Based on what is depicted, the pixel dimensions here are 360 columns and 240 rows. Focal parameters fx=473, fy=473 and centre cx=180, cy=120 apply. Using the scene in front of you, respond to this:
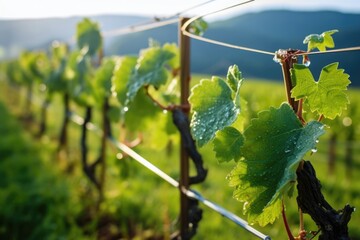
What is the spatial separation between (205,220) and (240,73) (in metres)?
2.54

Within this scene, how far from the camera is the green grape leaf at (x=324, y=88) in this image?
1.38 m

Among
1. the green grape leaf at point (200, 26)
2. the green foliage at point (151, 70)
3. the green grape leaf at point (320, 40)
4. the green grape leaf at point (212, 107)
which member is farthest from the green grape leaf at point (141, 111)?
the green grape leaf at point (320, 40)

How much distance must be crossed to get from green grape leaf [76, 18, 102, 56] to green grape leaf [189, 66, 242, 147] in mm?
2224

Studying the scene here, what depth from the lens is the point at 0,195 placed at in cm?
417

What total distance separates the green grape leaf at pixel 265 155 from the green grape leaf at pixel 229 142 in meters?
0.17

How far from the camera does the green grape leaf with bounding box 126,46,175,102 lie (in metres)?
2.35

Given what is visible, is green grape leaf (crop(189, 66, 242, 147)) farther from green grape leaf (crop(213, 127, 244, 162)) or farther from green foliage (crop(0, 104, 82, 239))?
green foliage (crop(0, 104, 82, 239))

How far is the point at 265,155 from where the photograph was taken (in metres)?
1.37

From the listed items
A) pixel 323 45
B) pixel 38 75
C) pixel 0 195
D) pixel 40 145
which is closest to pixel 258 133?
pixel 323 45

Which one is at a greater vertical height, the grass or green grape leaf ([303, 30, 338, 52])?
green grape leaf ([303, 30, 338, 52])

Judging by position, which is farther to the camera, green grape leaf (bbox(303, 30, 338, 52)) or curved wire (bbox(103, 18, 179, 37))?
curved wire (bbox(103, 18, 179, 37))

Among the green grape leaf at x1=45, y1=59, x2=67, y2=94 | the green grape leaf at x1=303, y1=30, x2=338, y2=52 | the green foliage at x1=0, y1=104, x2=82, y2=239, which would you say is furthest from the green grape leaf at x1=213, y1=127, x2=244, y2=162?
the green grape leaf at x1=45, y1=59, x2=67, y2=94

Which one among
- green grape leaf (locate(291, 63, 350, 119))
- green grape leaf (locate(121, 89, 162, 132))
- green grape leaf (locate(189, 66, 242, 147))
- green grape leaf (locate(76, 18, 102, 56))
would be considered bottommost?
green grape leaf (locate(121, 89, 162, 132))

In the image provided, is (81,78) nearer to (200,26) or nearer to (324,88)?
(200,26)
